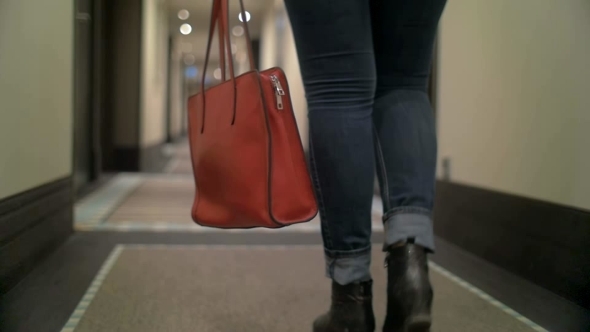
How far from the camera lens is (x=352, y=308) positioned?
72cm

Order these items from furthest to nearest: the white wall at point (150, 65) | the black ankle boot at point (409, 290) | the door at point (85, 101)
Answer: the white wall at point (150, 65) < the door at point (85, 101) < the black ankle boot at point (409, 290)

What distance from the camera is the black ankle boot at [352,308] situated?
2.37ft

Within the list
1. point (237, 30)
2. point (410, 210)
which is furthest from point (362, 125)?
point (237, 30)

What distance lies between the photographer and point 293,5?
2.24ft

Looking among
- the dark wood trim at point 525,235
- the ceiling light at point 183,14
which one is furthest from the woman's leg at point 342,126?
the ceiling light at point 183,14

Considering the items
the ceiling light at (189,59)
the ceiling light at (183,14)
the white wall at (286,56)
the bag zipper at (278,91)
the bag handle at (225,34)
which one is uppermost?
the ceiling light at (189,59)

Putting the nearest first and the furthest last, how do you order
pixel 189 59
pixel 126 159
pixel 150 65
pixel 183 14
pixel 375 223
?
pixel 375 223 < pixel 126 159 < pixel 150 65 < pixel 183 14 < pixel 189 59

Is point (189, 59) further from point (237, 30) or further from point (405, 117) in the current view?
point (405, 117)

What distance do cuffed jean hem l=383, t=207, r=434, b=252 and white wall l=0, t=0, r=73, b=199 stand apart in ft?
2.66

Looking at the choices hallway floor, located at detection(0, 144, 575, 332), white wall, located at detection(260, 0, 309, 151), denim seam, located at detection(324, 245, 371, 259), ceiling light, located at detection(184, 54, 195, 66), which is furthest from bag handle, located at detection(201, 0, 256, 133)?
ceiling light, located at detection(184, 54, 195, 66)

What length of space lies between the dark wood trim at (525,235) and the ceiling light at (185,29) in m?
7.01

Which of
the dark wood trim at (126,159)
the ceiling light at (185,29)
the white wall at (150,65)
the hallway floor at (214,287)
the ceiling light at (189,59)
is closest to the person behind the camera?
the hallway floor at (214,287)

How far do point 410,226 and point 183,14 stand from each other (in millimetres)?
7042

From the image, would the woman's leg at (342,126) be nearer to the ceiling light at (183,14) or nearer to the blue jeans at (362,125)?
the blue jeans at (362,125)
